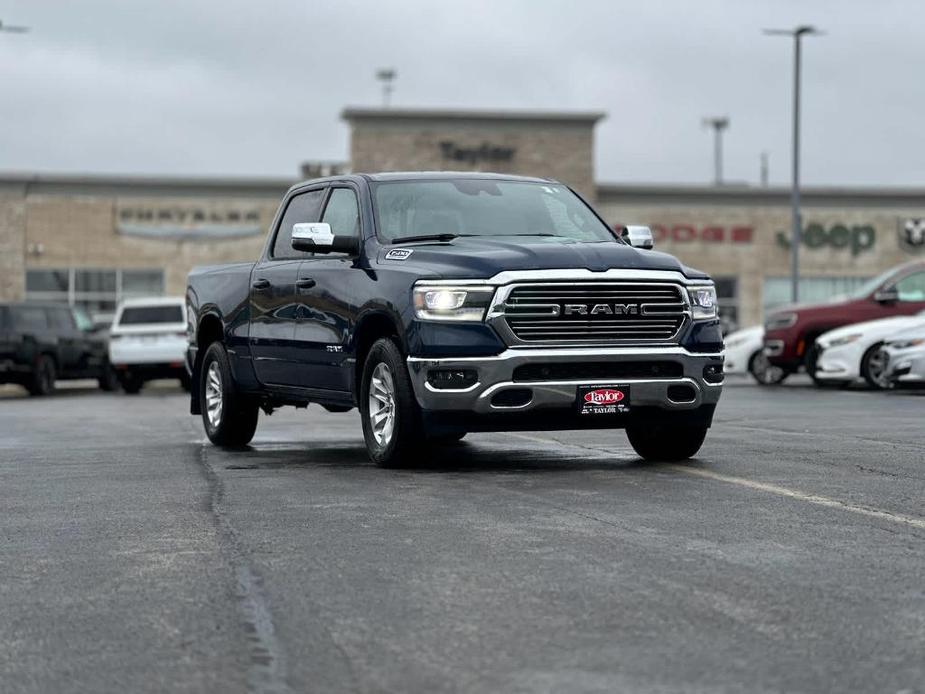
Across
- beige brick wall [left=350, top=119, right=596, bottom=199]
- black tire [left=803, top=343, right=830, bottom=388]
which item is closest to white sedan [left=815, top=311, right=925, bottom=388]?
black tire [left=803, top=343, right=830, bottom=388]

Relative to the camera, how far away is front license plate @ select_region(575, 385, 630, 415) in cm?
1090

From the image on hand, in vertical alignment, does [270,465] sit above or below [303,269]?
below

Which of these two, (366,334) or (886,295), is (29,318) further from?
(366,334)

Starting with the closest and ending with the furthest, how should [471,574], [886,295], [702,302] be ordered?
[471,574]
[702,302]
[886,295]

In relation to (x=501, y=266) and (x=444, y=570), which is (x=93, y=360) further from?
(x=444, y=570)

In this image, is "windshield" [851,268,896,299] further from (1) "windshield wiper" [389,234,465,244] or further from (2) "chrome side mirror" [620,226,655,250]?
(1) "windshield wiper" [389,234,465,244]

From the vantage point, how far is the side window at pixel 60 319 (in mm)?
32000

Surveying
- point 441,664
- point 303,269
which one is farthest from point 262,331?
point 441,664

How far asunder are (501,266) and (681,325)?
1245 mm

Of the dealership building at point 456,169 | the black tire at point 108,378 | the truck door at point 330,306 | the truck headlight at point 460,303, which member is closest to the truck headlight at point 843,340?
the truck door at point 330,306

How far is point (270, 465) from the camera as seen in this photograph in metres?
12.1

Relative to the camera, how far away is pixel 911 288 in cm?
2669

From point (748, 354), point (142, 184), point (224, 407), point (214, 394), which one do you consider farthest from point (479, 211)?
point (142, 184)

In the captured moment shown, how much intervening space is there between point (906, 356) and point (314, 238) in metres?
11.9
